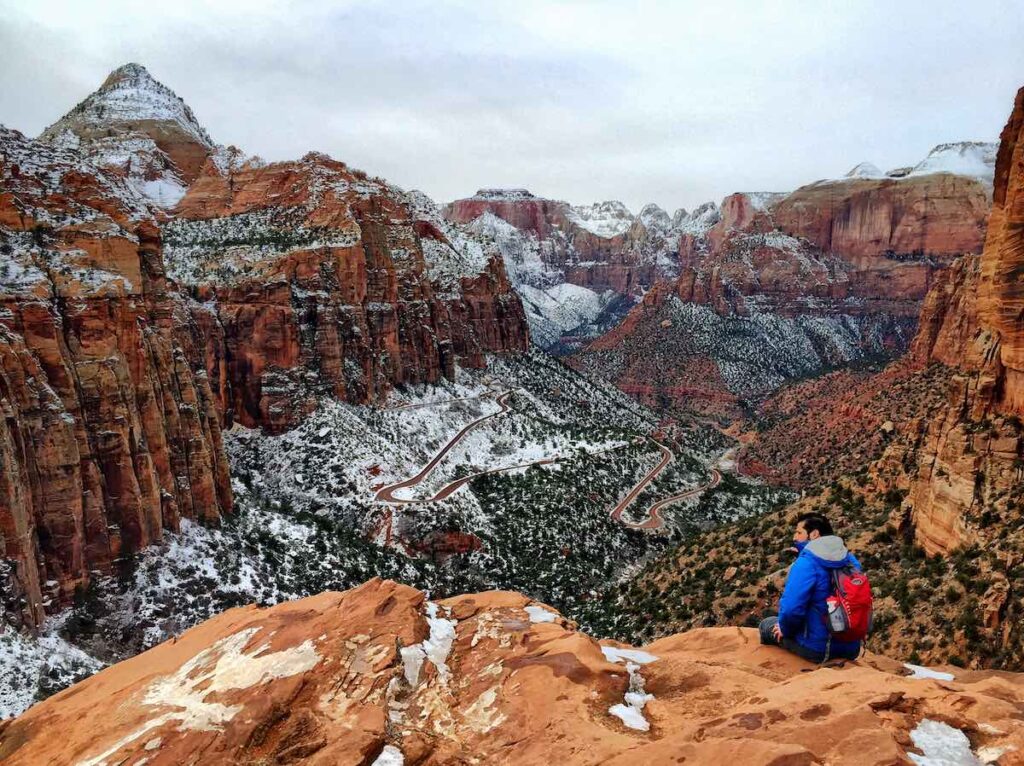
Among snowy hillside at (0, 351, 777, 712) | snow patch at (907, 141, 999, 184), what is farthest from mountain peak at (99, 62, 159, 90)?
snow patch at (907, 141, 999, 184)

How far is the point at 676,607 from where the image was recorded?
1393 inches

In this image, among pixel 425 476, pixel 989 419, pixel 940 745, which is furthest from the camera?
pixel 425 476

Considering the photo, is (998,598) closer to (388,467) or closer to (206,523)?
(206,523)

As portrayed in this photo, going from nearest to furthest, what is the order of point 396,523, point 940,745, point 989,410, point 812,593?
point 940,745, point 812,593, point 989,410, point 396,523

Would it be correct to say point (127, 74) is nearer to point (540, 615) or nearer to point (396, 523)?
point (396, 523)

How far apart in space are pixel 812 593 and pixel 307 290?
222ft

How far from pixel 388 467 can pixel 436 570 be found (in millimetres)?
14554

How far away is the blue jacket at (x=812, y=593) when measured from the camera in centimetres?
1028

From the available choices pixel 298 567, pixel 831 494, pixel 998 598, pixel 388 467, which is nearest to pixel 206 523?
pixel 298 567

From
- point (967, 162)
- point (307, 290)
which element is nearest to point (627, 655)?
→ point (307, 290)

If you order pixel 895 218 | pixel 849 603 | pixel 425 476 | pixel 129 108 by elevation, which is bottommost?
pixel 425 476

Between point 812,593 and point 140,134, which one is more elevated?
point 140,134

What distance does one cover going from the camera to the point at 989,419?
82.6 ft

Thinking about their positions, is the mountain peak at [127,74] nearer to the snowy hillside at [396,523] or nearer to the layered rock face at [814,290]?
the snowy hillside at [396,523]
